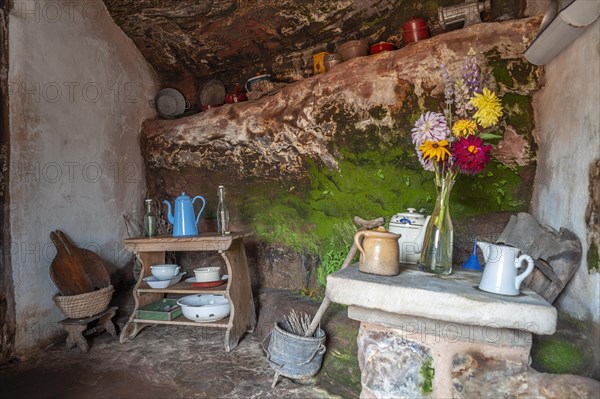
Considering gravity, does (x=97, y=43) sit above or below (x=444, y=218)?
above

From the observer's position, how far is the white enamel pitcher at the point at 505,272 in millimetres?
1268

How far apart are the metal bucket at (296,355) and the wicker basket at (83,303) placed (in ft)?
4.13

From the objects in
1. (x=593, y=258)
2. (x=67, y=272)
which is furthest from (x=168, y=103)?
(x=593, y=258)

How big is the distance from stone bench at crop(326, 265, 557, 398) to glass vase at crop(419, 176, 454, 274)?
0.06m

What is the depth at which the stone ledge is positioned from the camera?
114 cm

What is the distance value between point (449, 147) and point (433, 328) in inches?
28.1

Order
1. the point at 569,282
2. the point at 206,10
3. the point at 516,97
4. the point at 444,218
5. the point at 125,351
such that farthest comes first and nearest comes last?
1. the point at 206,10
2. the point at 125,351
3. the point at 516,97
4. the point at 444,218
5. the point at 569,282

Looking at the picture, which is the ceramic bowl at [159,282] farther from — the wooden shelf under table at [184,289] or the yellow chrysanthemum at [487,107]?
the yellow chrysanthemum at [487,107]

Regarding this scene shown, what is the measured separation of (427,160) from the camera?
1555 millimetres

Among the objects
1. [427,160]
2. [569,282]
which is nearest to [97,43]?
[427,160]

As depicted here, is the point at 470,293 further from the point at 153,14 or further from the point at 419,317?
the point at 153,14

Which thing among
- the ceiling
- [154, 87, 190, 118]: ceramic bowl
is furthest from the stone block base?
[154, 87, 190, 118]: ceramic bowl

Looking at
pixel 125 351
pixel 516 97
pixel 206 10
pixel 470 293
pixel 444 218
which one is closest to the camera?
pixel 470 293

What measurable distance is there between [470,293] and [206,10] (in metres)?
2.72
